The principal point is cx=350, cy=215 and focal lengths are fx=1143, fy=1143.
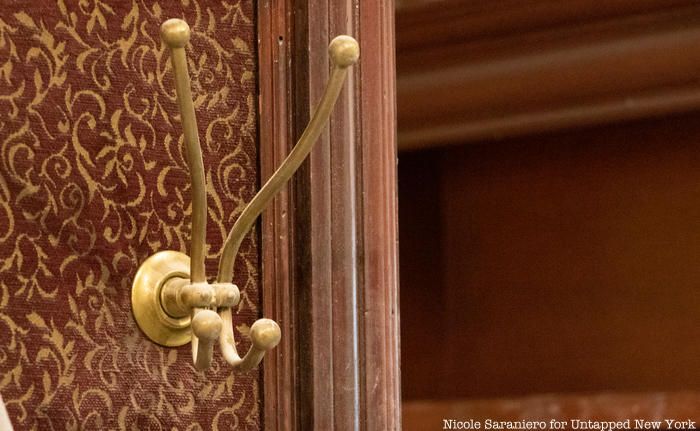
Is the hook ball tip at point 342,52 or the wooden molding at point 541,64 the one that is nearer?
the hook ball tip at point 342,52

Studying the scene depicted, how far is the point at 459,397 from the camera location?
1802mm

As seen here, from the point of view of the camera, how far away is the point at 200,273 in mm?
553

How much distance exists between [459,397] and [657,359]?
12.3 inches

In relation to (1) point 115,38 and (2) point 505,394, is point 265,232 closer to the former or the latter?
(1) point 115,38

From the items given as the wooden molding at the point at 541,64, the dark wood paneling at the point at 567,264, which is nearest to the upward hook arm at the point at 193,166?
the wooden molding at the point at 541,64

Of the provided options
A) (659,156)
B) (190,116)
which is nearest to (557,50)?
(659,156)

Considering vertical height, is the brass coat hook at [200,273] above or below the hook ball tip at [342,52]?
below

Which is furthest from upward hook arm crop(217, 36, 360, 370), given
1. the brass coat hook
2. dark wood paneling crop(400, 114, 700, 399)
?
dark wood paneling crop(400, 114, 700, 399)

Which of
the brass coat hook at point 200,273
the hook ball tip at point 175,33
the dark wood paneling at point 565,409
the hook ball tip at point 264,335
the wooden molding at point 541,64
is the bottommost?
the dark wood paneling at point 565,409

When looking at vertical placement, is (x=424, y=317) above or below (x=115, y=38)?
below

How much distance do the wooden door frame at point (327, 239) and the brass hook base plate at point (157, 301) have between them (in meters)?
0.06

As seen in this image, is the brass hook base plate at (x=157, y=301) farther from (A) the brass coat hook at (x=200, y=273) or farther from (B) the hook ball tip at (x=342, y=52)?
(B) the hook ball tip at (x=342, y=52)

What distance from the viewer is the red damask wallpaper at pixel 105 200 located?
0.55 m

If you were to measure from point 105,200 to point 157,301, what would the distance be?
2.3 inches
